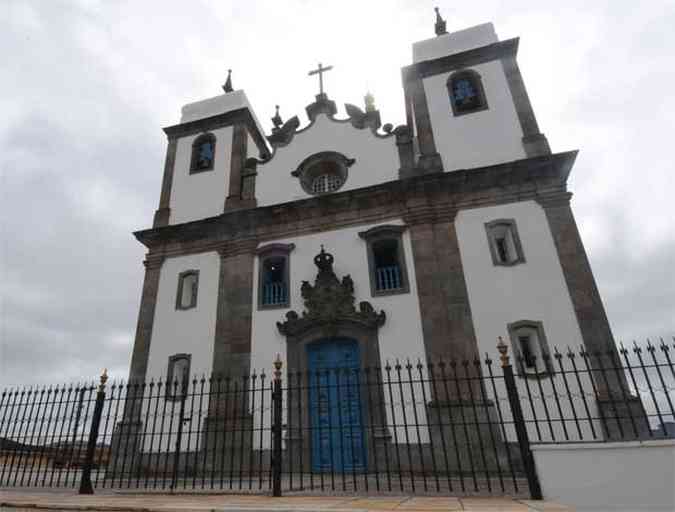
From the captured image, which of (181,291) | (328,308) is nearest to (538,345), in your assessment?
(328,308)

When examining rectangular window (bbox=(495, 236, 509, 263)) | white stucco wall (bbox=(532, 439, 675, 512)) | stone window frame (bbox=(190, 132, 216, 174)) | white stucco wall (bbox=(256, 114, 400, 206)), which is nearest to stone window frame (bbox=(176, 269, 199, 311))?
white stucco wall (bbox=(256, 114, 400, 206))

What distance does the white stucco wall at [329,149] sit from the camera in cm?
1366

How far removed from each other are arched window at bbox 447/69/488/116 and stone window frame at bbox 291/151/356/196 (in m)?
4.23

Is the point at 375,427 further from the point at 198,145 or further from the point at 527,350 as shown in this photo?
the point at 198,145

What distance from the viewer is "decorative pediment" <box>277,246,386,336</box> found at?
11.3m

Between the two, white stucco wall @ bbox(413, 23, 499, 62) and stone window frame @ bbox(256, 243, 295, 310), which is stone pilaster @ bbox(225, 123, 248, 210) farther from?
white stucco wall @ bbox(413, 23, 499, 62)

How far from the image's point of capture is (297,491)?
661 cm

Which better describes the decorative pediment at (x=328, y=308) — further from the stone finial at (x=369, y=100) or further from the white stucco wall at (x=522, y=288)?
the stone finial at (x=369, y=100)

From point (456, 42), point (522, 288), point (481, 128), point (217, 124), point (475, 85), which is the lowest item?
point (522, 288)

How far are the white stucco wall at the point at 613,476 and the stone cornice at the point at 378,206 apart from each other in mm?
7674

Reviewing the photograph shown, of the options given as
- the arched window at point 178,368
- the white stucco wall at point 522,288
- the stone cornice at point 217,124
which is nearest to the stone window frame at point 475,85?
the white stucco wall at point 522,288

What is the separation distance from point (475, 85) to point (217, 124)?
1035 cm

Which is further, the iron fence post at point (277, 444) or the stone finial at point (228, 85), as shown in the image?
the stone finial at point (228, 85)

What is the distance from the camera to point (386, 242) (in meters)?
12.5
